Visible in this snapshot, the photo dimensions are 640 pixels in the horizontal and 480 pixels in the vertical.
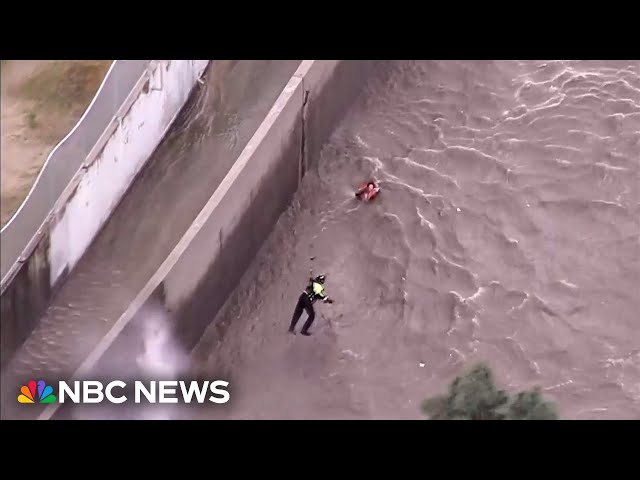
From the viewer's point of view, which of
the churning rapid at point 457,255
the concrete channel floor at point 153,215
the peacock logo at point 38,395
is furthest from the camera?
the concrete channel floor at point 153,215

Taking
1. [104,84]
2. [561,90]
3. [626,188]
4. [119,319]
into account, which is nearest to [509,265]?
[626,188]

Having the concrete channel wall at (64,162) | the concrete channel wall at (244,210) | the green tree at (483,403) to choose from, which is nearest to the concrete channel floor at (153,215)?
the concrete channel wall at (244,210)

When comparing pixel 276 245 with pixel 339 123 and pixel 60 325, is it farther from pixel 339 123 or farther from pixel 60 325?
pixel 60 325

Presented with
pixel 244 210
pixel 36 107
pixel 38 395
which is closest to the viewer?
pixel 38 395

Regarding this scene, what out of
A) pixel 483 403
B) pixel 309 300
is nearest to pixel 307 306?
pixel 309 300

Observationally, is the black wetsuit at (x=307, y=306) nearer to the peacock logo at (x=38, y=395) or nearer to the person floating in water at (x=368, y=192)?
the person floating in water at (x=368, y=192)

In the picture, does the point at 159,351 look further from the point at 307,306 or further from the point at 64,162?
the point at 64,162

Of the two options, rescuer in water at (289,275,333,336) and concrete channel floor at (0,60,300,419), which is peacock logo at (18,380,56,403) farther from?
rescuer in water at (289,275,333,336)
